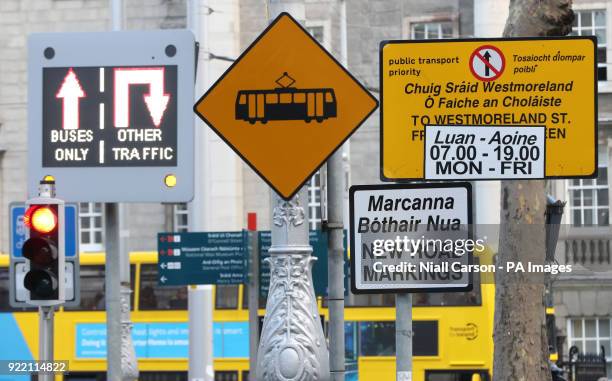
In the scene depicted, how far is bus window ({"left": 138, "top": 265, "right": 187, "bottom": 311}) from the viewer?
2986cm

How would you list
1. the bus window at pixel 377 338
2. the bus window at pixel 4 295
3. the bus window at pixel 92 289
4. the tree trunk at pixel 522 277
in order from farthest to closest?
the bus window at pixel 4 295 < the bus window at pixel 92 289 < the bus window at pixel 377 338 < the tree trunk at pixel 522 277

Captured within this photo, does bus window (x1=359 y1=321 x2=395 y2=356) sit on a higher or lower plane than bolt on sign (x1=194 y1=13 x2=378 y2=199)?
lower

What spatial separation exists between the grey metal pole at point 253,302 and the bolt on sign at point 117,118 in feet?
23.0

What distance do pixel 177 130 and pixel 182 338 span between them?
64.5 ft

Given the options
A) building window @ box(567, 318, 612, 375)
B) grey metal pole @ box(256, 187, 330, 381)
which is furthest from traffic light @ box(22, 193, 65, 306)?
building window @ box(567, 318, 612, 375)

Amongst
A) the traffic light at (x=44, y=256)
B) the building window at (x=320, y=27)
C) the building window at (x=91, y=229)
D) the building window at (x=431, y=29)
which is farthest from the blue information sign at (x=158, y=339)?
the traffic light at (x=44, y=256)

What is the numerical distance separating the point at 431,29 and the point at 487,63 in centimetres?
3115

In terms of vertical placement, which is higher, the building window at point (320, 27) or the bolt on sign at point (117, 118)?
the building window at point (320, 27)

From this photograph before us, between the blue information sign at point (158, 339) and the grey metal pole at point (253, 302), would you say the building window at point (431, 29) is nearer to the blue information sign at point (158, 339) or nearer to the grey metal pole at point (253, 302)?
the blue information sign at point (158, 339)

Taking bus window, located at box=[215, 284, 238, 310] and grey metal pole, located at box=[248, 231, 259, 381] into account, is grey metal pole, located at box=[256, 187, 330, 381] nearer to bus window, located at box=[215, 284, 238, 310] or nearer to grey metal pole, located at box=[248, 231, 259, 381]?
grey metal pole, located at box=[248, 231, 259, 381]

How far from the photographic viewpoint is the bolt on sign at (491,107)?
7031mm

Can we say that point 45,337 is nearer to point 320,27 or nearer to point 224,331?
point 224,331

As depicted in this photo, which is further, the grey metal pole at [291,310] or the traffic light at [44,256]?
the traffic light at [44,256]

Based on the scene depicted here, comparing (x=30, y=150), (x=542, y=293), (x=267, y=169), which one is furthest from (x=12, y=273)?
(x=267, y=169)
